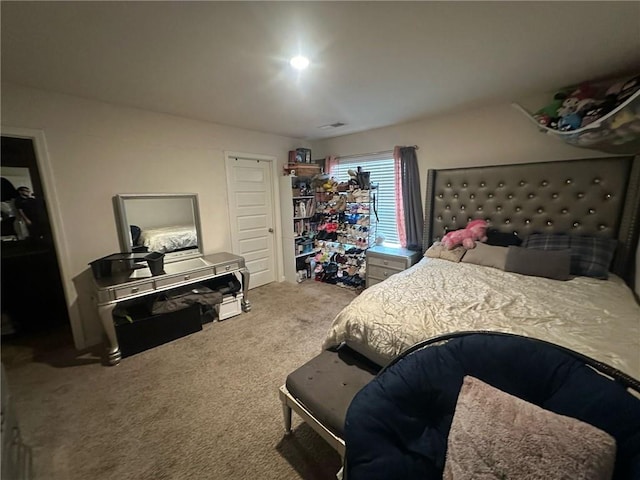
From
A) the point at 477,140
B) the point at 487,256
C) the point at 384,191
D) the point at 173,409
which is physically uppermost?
the point at 477,140

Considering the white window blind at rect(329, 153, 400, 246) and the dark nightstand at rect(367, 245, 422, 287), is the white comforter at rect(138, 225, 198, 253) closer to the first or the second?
the dark nightstand at rect(367, 245, 422, 287)

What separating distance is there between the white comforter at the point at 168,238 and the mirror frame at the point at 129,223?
Answer: 61mm

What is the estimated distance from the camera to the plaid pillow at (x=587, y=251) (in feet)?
6.41

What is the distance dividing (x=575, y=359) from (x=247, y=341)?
2333 mm

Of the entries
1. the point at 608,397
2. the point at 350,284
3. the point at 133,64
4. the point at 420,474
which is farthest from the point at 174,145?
the point at 608,397

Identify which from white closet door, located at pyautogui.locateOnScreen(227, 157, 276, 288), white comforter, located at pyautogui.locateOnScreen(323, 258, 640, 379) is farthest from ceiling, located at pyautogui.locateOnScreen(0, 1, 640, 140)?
white comforter, located at pyautogui.locateOnScreen(323, 258, 640, 379)

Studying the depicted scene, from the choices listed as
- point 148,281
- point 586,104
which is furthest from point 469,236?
point 148,281

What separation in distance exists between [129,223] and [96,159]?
645mm

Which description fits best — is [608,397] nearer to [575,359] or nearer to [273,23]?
[575,359]

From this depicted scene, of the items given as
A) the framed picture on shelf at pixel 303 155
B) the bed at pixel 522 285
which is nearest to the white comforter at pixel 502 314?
the bed at pixel 522 285

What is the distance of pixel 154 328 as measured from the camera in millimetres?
2381

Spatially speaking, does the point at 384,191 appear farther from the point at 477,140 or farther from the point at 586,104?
the point at 586,104

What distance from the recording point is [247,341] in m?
2.46

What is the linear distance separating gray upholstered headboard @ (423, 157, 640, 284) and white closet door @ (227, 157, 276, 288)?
2.29m
